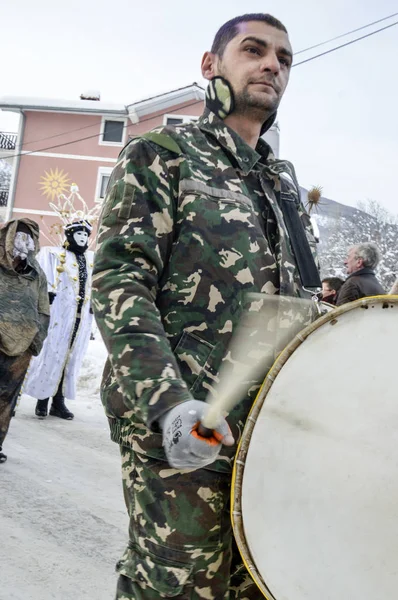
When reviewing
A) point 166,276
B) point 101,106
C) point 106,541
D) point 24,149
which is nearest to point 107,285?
point 166,276

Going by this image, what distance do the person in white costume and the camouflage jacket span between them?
5576mm

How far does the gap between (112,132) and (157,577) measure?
94.5 feet

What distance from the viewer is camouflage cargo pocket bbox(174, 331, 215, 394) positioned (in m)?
1.59

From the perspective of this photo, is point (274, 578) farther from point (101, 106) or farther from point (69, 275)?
point (101, 106)

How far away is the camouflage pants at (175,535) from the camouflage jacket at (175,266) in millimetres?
55

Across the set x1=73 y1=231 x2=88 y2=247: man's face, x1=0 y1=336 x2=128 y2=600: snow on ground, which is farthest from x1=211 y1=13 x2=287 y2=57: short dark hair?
x1=73 y1=231 x2=88 y2=247: man's face

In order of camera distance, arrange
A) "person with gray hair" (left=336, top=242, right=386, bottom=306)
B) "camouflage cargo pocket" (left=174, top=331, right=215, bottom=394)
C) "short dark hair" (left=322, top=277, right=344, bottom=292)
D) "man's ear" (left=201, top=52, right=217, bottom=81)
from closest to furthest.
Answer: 1. "camouflage cargo pocket" (left=174, top=331, right=215, bottom=394)
2. "man's ear" (left=201, top=52, right=217, bottom=81)
3. "person with gray hair" (left=336, top=242, right=386, bottom=306)
4. "short dark hair" (left=322, top=277, right=344, bottom=292)

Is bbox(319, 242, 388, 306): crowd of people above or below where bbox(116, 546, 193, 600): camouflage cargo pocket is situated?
above

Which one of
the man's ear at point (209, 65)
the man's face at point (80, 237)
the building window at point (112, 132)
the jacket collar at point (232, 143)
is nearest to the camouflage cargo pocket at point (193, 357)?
the jacket collar at point (232, 143)

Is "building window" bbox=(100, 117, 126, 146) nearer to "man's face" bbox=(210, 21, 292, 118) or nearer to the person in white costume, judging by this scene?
the person in white costume

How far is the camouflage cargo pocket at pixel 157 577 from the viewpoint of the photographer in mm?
1490

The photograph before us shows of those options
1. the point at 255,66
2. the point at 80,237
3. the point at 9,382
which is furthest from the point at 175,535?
the point at 80,237

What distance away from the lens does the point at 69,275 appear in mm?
7320

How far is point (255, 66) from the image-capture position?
6.03ft
